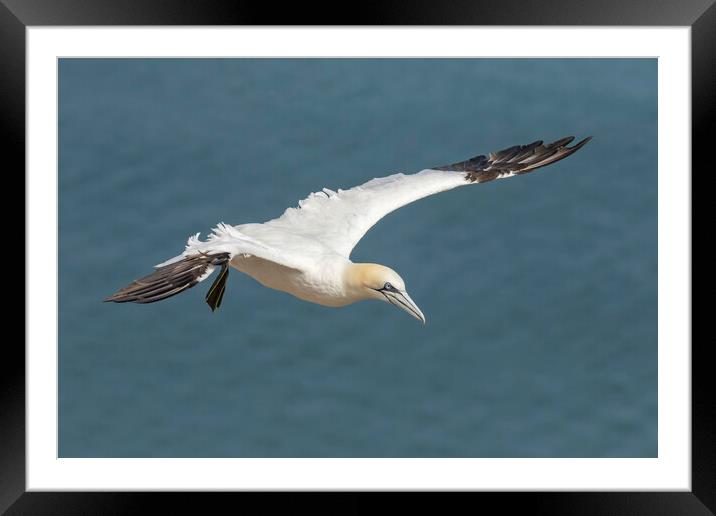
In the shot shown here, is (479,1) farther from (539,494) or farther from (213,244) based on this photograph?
(539,494)

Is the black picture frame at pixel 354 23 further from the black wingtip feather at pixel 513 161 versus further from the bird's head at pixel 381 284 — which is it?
the black wingtip feather at pixel 513 161

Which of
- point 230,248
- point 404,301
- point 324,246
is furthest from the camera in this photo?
point 324,246

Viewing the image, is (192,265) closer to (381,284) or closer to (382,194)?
(381,284)

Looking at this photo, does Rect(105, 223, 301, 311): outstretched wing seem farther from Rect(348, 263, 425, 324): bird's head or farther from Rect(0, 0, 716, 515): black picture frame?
Rect(0, 0, 716, 515): black picture frame

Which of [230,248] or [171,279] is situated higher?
[230,248]

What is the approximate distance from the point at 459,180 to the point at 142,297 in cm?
314

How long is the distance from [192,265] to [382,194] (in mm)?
2446

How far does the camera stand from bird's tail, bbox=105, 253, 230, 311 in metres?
6.41

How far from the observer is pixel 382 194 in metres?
8.75

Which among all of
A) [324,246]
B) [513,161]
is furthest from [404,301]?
[513,161]

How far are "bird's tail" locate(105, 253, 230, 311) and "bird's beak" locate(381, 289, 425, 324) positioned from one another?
1.27m

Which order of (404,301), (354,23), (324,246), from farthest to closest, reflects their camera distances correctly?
(324,246) → (404,301) → (354,23)

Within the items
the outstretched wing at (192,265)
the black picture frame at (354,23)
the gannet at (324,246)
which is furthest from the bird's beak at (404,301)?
the black picture frame at (354,23)

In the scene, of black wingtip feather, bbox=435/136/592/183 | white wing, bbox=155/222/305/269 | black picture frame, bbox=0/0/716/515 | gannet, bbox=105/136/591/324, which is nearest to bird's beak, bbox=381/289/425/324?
gannet, bbox=105/136/591/324
